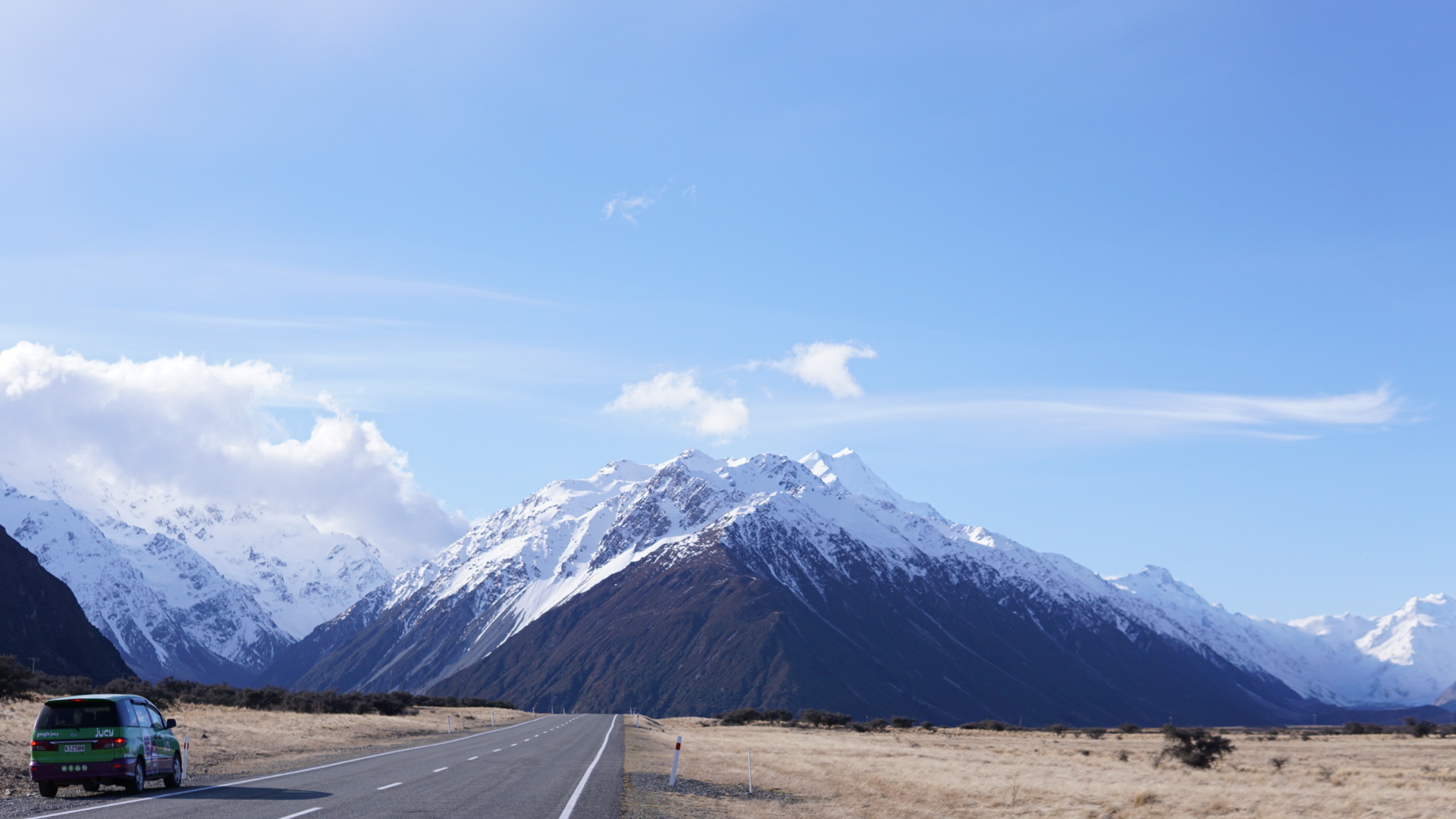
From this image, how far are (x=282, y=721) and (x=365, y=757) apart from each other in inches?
1054

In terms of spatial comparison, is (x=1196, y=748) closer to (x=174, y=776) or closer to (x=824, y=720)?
(x=174, y=776)

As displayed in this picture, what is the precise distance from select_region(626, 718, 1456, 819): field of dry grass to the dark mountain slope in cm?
11515

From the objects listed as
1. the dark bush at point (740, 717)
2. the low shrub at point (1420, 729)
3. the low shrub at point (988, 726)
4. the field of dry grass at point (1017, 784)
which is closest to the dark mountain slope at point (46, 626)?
the dark bush at point (740, 717)

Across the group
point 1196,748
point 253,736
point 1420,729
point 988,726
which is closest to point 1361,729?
point 1420,729

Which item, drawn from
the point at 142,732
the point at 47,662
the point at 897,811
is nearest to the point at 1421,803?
the point at 897,811

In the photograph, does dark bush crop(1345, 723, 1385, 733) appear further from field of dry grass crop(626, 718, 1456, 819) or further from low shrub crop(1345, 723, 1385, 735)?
field of dry grass crop(626, 718, 1456, 819)

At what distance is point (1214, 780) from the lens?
44.9 m

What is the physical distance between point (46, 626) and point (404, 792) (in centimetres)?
15490

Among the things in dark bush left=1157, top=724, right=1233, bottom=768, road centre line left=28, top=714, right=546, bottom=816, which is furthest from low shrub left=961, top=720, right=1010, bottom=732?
road centre line left=28, top=714, right=546, bottom=816

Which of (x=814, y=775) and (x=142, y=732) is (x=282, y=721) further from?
(x=142, y=732)

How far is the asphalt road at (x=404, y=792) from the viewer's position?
2284 cm

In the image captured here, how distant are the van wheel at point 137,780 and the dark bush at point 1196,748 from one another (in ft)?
158

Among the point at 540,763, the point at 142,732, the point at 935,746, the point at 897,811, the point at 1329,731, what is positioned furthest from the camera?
the point at 1329,731

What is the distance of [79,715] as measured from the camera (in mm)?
26344
